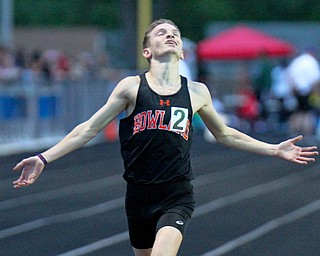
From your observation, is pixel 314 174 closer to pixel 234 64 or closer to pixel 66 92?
pixel 66 92

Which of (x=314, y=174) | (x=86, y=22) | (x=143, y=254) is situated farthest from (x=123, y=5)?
(x=143, y=254)

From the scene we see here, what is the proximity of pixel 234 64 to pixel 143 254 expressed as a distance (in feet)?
120

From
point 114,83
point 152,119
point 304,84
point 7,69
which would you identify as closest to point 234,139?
point 152,119

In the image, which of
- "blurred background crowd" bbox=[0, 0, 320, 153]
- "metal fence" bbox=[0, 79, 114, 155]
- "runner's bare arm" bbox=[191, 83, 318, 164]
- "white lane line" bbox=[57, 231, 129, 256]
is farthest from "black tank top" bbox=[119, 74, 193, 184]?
"blurred background crowd" bbox=[0, 0, 320, 153]

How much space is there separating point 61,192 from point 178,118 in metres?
8.15

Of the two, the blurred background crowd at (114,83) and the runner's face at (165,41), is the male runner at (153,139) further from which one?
the blurred background crowd at (114,83)

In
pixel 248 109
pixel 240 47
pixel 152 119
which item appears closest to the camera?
pixel 152 119

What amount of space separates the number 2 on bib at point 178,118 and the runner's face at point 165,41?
1.11 feet

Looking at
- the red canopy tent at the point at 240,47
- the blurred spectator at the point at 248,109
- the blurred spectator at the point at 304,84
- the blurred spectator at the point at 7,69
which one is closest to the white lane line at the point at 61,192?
the blurred spectator at the point at 7,69

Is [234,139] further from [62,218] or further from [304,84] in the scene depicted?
[304,84]

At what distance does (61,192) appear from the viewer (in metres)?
14.8

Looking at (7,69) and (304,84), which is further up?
(7,69)

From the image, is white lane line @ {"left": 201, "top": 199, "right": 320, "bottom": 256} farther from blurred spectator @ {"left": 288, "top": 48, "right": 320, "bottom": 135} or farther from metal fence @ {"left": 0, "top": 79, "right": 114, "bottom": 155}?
blurred spectator @ {"left": 288, "top": 48, "right": 320, "bottom": 135}

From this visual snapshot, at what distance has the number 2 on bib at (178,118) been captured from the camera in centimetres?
682
